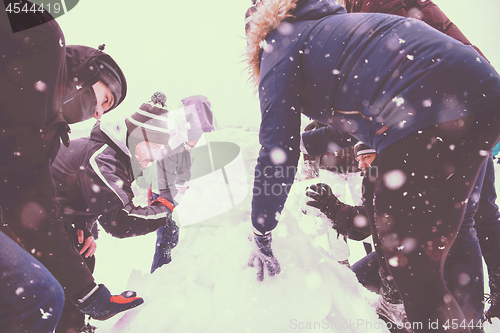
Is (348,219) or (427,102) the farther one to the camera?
(348,219)

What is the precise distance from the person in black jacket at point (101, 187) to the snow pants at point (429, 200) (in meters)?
1.41

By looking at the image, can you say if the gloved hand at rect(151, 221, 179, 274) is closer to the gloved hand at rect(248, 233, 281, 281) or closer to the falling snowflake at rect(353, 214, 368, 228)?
the gloved hand at rect(248, 233, 281, 281)

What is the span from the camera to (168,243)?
2518 mm

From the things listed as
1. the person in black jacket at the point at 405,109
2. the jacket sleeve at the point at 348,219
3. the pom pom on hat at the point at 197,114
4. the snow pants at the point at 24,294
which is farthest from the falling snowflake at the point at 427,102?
the pom pom on hat at the point at 197,114

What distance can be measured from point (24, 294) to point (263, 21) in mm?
1220

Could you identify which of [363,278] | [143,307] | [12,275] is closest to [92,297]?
[143,307]

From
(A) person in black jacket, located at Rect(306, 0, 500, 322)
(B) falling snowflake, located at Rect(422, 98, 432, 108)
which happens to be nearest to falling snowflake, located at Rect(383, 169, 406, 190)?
(B) falling snowflake, located at Rect(422, 98, 432, 108)

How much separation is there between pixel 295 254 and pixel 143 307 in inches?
36.0

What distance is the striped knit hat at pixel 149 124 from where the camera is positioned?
1.79 m

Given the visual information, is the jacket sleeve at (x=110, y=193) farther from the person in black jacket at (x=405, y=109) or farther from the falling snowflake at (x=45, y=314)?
the person in black jacket at (x=405, y=109)

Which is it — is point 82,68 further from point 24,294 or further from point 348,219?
point 348,219

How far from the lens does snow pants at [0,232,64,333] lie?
59 cm

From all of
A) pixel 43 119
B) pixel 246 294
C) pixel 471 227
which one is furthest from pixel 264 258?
pixel 43 119

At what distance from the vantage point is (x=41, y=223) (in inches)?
40.0
